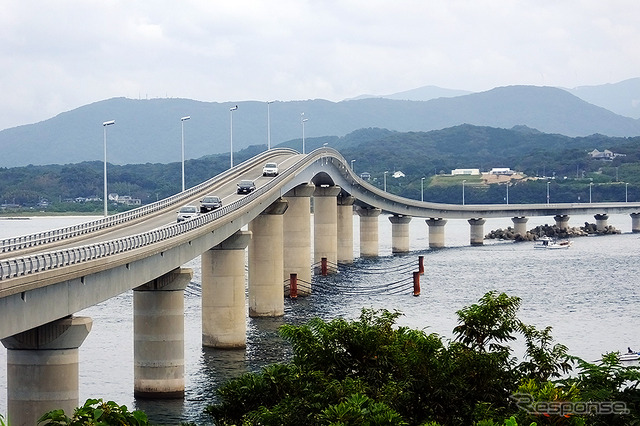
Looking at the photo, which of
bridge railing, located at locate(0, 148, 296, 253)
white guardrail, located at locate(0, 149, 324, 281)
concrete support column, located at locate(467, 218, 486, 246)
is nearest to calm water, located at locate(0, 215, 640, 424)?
bridge railing, located at locate(0, 148, 296, 253)

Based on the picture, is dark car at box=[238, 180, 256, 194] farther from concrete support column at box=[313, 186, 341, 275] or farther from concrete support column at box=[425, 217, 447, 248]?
concrete support column at box=[425, 217, 447, 248]

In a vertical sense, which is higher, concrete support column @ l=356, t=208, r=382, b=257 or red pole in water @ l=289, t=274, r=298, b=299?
concrete support column @ l=356, t=208, r=382, b=257

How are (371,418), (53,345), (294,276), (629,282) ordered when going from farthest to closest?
(629,282), (294,276), (53,345), (371,418)

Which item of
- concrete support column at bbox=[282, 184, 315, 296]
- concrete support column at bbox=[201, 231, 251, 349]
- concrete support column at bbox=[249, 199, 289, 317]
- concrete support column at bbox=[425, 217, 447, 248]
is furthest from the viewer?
concrete support column at bbox=[425, 217, 447, 248]

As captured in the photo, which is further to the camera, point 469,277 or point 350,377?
point 469,277

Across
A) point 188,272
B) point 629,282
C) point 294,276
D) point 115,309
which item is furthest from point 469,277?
point 188,272

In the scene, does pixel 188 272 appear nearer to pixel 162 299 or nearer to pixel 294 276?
pixel 162 299
